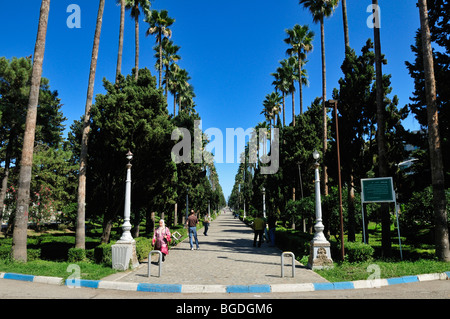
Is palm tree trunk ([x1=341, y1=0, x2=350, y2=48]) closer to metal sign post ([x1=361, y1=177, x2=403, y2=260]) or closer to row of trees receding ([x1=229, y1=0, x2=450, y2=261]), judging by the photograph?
row of trees receding ([x1=229, y1=0, x2=450, y2=261])

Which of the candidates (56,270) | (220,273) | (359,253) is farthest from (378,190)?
(56,270)

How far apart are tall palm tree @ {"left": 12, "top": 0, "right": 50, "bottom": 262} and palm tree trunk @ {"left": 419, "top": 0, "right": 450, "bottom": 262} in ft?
49.2

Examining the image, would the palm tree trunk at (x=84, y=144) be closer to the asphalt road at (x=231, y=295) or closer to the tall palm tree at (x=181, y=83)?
the asphalt road at (x=231, y=295)

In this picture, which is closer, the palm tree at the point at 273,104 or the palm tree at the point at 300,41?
the palm tree at the point at 300,41

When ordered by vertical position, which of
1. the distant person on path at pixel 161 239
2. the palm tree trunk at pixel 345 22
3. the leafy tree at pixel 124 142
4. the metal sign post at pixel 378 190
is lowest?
the distant person on path at pixel 161 239

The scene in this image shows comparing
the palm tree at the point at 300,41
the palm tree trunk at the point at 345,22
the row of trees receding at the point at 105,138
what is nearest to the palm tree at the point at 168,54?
the row of trees receding at the point at 105,138

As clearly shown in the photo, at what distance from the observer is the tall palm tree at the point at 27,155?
10.7m

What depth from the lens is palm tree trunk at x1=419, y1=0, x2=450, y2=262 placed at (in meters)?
10.5

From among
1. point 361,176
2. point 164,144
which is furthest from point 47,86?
point 361,176

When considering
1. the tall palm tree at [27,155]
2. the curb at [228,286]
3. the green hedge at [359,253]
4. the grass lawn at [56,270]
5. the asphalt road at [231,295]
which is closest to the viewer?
the asphalt road at [231,295]

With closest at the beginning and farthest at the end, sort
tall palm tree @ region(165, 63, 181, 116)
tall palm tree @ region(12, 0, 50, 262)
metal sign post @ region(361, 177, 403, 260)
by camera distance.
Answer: tall palm tree @ region(12, 0, 50, 262) < metal sign post @ region(361, 177, 403, 260) < tall palm tree @ region(165, 63, 181, 116)

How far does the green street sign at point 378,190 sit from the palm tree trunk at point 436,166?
1466 millimetres

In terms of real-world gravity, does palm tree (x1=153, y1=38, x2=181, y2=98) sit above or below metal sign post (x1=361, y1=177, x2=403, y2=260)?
above

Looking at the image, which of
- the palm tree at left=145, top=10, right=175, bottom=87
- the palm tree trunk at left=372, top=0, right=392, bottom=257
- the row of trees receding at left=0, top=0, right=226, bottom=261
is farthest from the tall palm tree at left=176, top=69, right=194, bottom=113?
the palm tree trunk at left=372, top=0, right=392, bottom=257
